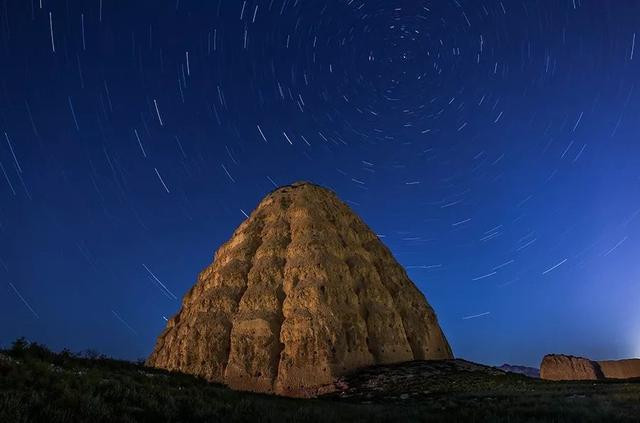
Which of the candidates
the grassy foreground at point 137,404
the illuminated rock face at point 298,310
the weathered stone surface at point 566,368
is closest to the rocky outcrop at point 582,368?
the weathered stone surface at point 566,368

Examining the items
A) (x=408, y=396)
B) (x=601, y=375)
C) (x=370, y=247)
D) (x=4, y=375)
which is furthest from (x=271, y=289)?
Result: (x=601, y=375)

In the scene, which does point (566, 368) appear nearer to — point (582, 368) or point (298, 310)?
point (582, 368)

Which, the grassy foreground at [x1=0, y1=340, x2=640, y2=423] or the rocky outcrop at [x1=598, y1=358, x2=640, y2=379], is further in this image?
the rocky outcrop at [x1=598, y1=358, x2=640, y2=379]

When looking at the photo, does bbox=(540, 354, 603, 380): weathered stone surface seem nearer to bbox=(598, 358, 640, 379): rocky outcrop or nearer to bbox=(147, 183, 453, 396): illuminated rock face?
bbox=(598, 358, 640, 379): rocky outcrop

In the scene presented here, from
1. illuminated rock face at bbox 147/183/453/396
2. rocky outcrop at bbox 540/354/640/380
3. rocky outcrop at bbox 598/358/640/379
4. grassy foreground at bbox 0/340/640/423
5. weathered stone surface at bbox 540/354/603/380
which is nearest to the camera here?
grassy foreground at bbox 0/340/640/423

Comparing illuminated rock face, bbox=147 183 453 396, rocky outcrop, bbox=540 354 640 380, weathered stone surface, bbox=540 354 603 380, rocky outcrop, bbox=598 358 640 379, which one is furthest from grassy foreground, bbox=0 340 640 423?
rocky outcrop, bbox=598 358 640 379

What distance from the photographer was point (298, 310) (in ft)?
150

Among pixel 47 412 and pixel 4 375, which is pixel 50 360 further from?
pixel 47 412

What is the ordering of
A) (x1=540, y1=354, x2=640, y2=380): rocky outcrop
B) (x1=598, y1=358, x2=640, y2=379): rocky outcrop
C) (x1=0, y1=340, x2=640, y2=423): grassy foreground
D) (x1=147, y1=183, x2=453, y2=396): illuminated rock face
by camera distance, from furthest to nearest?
(x1=598, y1=358, x2=640, y2=379): rocky outcrop, (x1=540, y1=354, x2=640, y2=380): rocky outcrop, (x1=147, y1=183, x2=453, y2=396): illuminated rock face, (x1=0, y1=340, x2=640, y2=423): grassy foreground

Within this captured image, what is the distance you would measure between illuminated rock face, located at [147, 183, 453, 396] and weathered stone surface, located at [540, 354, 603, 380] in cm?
2213

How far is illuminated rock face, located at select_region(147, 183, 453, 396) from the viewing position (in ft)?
140

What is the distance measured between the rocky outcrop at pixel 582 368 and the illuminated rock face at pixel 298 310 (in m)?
22.6

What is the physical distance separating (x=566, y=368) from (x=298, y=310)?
154 feet

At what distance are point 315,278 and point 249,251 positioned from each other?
11394mm
